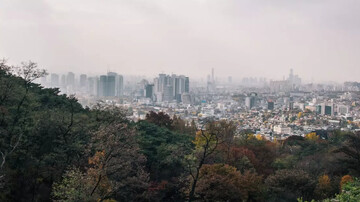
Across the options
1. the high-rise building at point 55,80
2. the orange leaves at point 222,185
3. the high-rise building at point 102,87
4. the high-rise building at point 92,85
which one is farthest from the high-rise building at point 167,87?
the orange leaves at point 222,185

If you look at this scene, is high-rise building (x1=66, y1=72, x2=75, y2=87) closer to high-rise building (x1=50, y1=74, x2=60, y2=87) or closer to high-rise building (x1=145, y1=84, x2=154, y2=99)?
high-rise building (x1=50, y1=74, x2=60, y2=87)

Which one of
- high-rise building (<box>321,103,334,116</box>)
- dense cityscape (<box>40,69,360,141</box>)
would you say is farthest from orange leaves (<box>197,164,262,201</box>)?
high-rise building (<box>321,103,334,116</box>)

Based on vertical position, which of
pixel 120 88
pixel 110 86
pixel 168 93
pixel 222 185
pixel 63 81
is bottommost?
pixel 222 185

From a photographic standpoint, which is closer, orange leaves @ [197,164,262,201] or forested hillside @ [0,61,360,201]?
forested hillside @ [0,61,360,201]

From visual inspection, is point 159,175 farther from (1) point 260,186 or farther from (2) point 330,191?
(2) point 330,191

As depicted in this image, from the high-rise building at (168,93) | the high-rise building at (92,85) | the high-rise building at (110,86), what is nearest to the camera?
the high-rise building at (92,85)

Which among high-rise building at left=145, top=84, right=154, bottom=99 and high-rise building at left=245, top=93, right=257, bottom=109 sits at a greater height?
high-rise building at left=145, top=84, right=154, bottom=99

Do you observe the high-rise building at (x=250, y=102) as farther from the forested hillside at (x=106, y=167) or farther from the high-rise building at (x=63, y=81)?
the forested hillside at (x=106, y=167)

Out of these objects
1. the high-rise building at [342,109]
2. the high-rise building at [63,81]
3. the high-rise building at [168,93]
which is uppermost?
the high-rise building at [63,81]

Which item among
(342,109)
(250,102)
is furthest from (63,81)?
(342,109)

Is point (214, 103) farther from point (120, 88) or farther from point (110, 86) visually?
point (110, 86)

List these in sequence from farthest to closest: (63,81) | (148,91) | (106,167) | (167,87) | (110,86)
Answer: (167,87)
(148,91)
(110,86)
(63,81)
(106,167)

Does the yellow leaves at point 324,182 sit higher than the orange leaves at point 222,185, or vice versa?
the orange leaves at point 222,185
